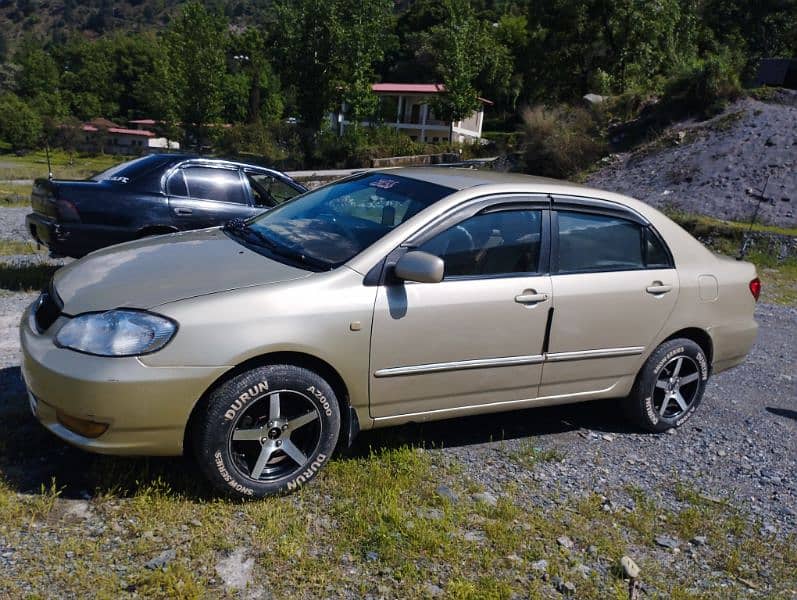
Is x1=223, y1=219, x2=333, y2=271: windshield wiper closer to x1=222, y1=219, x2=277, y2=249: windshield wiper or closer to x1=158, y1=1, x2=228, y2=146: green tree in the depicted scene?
x1=222, y1=219, x2=277, y2=249: windshield wiper

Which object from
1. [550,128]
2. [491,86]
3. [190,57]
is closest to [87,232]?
[550,128]

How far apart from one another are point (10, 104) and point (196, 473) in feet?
386

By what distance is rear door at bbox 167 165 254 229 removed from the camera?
25.0ft

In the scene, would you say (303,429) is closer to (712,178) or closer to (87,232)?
(87,232)

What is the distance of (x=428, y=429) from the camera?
15.0ft

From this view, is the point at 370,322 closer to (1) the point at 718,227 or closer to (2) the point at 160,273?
(2) the point at 160,273

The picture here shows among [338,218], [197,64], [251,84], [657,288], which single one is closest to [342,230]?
[338,218]

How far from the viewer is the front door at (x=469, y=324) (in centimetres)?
363

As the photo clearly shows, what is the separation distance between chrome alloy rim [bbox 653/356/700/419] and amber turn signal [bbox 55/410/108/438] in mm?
3570

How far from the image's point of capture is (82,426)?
3105 mm

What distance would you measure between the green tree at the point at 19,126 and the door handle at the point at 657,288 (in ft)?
361

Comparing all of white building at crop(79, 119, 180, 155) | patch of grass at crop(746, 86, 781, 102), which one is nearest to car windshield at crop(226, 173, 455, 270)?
patch of grass at crop(746, 86, 781, 102)

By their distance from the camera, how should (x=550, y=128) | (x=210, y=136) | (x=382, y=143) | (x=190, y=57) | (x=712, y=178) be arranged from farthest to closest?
(x=210, y=136), (x=190, y=57), (x=382, y=143), (x=550, y=128), (x=712, y=178)

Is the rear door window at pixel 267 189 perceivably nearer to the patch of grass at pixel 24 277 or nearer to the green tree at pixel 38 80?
the patch of grass at pixel 24 277
